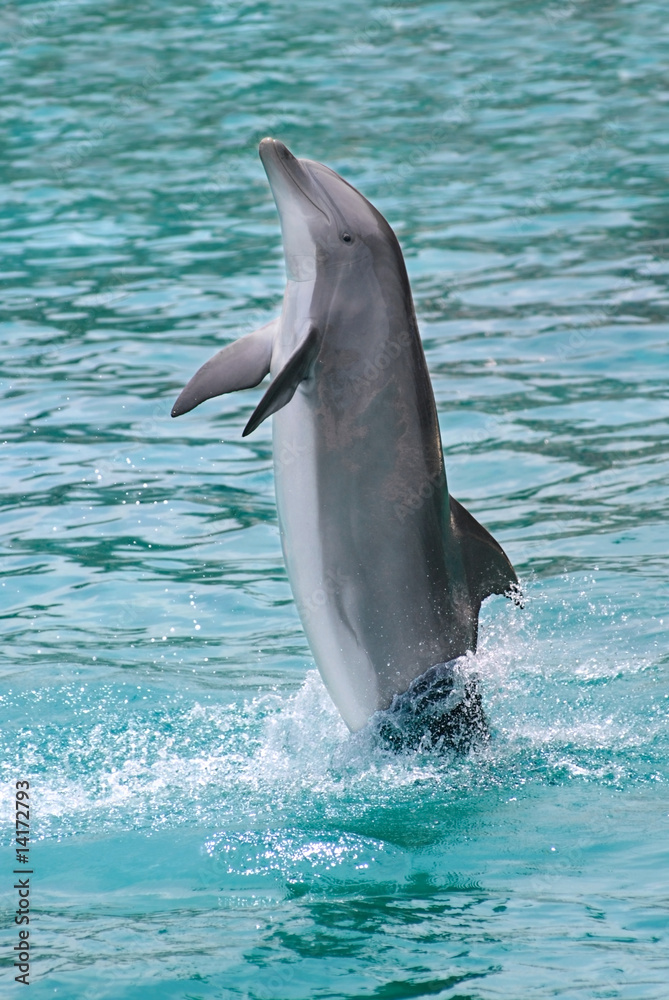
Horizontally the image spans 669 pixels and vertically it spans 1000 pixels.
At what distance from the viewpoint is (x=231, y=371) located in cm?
494

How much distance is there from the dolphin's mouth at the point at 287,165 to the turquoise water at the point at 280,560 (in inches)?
70.5

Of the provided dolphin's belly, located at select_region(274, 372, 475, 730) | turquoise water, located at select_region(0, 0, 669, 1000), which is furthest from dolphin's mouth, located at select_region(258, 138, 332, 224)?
turquoise water, located at select_region(0, 0, 669, 1000)

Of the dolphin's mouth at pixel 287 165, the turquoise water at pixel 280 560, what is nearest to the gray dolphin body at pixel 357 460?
the dolphin's mouth at pixel 287 165

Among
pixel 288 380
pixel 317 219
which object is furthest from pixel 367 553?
pixel 317 219

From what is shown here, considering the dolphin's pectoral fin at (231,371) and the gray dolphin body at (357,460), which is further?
the dolphin's pectoral fin at (231,371)

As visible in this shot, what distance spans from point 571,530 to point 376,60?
11927 millimetres

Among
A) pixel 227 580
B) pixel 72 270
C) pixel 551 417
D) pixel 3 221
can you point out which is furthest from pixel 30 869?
pixel 3 221

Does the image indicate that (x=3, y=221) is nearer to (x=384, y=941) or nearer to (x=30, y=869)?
(x=30, y=869)

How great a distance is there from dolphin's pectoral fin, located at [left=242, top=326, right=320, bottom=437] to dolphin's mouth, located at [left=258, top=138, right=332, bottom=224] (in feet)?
1.55

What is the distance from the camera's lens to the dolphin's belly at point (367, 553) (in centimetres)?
482

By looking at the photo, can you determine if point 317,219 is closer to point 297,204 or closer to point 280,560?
point 297,204

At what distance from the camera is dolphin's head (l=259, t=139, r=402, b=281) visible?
4898 mm

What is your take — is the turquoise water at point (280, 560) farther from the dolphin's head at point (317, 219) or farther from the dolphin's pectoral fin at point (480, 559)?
the dolphin's head at point (317, 219)

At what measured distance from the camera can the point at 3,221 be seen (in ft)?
44.5
